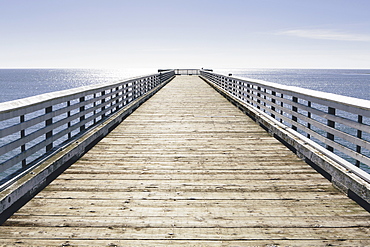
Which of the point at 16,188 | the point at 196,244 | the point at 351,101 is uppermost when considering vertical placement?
the point at 351,101

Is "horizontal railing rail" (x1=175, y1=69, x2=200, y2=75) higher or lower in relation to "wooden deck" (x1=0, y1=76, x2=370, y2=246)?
higher

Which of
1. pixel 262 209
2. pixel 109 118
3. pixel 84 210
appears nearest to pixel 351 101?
pixel 262 209

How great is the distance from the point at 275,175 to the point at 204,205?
1676 mm

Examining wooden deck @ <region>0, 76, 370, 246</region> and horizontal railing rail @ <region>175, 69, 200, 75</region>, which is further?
horizontal railing rail @ <region>175, 69, 200, 75</region>

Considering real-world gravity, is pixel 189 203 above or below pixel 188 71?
below

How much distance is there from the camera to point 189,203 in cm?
444

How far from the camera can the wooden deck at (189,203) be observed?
11.7 feet

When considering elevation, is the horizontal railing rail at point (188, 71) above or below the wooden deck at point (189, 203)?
above

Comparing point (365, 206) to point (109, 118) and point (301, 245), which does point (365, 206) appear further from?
point (109, 118)

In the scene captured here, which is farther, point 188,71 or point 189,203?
point 188,71

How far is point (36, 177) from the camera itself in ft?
15.5

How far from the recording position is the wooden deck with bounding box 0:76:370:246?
357 centimetres

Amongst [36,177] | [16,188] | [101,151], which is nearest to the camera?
[16,188]

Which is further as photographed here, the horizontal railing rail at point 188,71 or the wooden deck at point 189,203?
the horizontal railing rail at point 188,71
